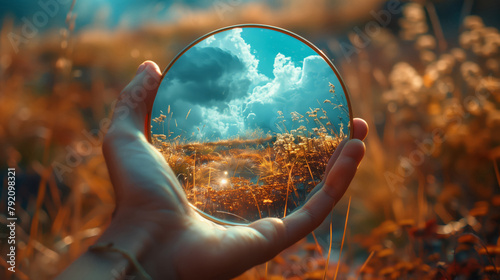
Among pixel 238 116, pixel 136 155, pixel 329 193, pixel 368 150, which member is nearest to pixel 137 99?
pixel 136 155

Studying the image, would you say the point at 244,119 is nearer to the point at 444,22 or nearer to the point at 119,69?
the point at 119,69

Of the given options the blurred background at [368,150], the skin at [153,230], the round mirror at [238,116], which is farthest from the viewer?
the blurred background at [368,150]

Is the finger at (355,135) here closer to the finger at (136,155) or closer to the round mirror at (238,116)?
the round mirror at (238,116)

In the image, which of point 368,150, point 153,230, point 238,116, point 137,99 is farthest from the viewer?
point 368,150

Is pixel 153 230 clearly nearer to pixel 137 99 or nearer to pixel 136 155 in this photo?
pixel 136 155

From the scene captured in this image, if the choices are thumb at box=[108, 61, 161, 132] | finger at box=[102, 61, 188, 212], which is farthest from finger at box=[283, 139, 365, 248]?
thumb at box=[108, 61, 161, 132]

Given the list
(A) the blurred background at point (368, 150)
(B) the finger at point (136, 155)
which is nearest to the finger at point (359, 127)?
(A) the blurred background at point (368, 150)
